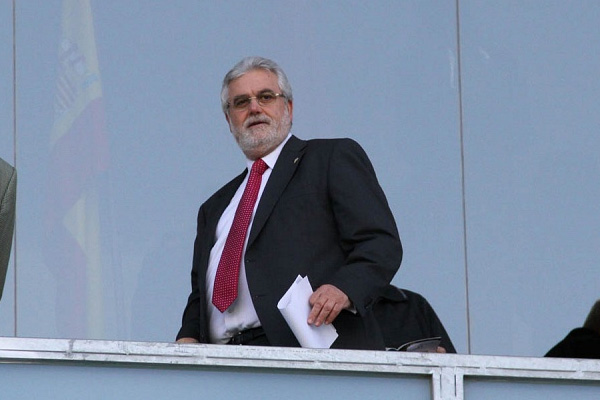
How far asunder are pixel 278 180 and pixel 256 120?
23cm

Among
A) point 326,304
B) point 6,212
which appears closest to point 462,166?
point 326,304

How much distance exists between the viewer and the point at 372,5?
6.96 metres

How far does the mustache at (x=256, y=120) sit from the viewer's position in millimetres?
4730

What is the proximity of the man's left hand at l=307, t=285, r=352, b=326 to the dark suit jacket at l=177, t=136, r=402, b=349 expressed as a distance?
3cm

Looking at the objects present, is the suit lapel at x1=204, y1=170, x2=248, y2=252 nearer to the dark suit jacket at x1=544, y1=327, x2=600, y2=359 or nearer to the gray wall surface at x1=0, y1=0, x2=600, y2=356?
the dark suit jacket at x1=544, y1=327, x2=600, y2=359

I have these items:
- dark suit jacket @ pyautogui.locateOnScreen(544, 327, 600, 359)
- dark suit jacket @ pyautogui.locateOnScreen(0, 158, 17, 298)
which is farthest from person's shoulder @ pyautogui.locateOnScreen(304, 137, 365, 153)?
dark suit jacket @ pyautogui.locateOnScreen(544, 327, 600, 359)

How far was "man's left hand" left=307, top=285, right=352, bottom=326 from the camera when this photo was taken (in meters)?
4.20

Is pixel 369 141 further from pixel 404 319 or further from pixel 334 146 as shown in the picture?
pixel 334 146

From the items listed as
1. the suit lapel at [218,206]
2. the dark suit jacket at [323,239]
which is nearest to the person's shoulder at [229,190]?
the suit lapel at [218,206]

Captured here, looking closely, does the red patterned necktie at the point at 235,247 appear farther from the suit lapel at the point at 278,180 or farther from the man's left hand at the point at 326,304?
the man's left hand at the point at 326,304

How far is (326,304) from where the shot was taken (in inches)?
166

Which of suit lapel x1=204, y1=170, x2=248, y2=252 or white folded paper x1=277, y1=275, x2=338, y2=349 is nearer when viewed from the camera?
white folded paper x1=277, y1=275, x2=338, y2=349

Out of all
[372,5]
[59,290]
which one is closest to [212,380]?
[59,290]

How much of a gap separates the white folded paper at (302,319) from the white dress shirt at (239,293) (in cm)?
20
